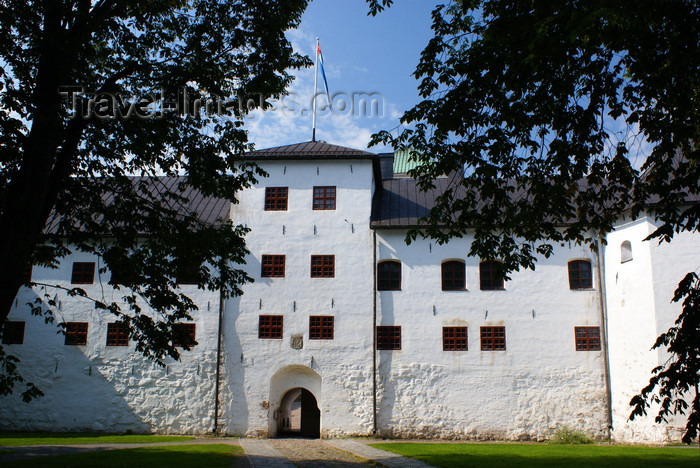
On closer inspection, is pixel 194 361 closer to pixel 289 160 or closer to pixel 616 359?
pixel 289 160

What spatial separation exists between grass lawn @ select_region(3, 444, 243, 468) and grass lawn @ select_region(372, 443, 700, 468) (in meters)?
4.62

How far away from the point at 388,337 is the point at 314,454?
5.94 meters

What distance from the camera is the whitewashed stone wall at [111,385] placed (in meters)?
19.5

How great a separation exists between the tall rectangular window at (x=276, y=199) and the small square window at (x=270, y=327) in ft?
13.7

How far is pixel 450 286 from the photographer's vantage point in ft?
66.7

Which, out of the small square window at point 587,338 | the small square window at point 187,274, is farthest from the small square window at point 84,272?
the small square window at point 587,338

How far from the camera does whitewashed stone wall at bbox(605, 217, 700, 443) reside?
55.3 feet

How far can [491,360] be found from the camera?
19406mm

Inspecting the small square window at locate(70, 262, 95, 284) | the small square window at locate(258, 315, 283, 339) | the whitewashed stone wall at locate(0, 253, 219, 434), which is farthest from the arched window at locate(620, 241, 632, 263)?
the small square window at locate(70, 262, 95, 284)

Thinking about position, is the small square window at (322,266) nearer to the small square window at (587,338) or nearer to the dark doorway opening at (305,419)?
the dark doorway opening at (305,419)

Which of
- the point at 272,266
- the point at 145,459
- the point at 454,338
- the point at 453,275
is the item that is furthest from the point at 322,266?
the point at 145,459

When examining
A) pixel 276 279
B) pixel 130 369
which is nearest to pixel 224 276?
pixel 276 279

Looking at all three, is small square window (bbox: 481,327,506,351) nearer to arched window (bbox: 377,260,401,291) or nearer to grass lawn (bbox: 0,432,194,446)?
arched window (bbox: 377,260,401,291)

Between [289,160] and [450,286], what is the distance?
7843mm
